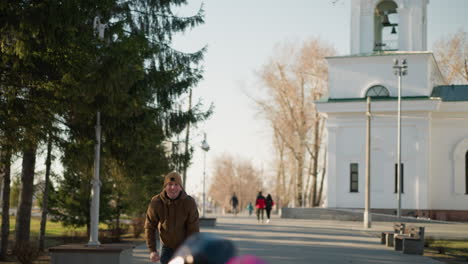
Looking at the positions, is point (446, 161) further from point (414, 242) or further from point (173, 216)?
point (173, 216)

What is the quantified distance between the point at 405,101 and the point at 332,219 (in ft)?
31.1

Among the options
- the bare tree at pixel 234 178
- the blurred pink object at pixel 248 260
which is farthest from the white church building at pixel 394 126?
the bare tree at pixel 234 178

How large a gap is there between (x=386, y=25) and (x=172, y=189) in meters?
44.9

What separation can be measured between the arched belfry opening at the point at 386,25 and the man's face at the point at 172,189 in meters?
43.1

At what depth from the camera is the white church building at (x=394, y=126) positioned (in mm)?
50156

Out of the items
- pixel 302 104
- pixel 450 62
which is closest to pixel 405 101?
pixel 302 104

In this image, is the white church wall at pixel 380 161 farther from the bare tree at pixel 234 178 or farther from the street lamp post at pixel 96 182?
the bare tree at pixel 234 178

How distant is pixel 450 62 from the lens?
7444 centimetres

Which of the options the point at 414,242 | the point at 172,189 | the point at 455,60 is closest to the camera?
the point at 172,189

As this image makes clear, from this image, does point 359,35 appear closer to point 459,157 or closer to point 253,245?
point 459,157

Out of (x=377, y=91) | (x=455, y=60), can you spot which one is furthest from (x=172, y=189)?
(x=455, y=60)

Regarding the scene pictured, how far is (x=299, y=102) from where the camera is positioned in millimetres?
63812

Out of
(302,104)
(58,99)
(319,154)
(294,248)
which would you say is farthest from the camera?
(319,154)

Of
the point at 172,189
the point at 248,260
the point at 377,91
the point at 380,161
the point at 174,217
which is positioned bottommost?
the point at 248,260
